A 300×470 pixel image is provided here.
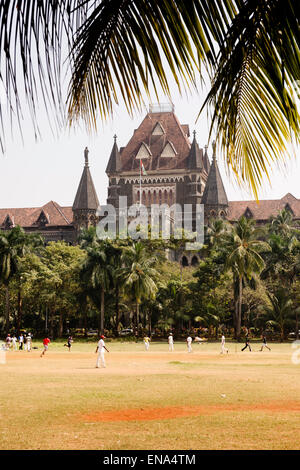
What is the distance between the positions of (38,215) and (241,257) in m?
60.7

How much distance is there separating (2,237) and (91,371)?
3802cm

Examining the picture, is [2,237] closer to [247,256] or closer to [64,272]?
[64,272]

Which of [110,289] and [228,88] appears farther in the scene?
[110,289]

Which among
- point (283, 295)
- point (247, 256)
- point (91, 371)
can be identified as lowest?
point (91, 371)

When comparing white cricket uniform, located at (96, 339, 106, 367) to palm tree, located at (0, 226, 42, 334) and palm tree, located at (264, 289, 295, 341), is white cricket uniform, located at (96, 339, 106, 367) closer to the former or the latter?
palm tree, located at (264, 289, 295, 341)

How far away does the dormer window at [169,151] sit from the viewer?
9888 cm

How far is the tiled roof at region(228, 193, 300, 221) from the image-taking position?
316 feet

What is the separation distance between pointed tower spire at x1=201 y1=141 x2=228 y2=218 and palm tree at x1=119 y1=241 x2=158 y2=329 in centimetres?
3830

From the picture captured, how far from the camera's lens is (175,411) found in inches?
547

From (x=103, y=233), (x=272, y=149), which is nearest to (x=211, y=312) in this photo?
(x=103, y=233)

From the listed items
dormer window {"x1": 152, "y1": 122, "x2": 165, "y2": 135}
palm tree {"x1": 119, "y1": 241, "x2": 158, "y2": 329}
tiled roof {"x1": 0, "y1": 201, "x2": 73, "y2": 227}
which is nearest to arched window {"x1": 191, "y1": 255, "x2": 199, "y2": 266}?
tiled roof {"x1": 0, "y1": 201, "x2": 73, "y2": 227}

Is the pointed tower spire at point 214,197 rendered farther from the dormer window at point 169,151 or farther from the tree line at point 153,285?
the tree line at point 153,285
